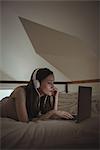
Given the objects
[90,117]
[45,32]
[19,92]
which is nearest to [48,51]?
[45,32]

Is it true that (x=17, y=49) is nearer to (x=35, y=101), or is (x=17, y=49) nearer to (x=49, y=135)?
(x=35, y=101)

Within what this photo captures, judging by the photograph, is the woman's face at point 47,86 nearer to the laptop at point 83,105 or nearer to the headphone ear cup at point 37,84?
the headphone ear cup at point 37,84

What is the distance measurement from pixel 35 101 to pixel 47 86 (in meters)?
0.10

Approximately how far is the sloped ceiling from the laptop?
0.09 m

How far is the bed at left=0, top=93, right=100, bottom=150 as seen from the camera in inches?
54.4

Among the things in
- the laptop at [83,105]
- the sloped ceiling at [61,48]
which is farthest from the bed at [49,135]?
the sloped ceiling at [61,48]

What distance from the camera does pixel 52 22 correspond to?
59.1 inches

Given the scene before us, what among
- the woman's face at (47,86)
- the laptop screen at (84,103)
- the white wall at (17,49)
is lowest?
the laptop screen at (84,103)

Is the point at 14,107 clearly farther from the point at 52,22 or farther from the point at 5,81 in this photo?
the point at 52,22

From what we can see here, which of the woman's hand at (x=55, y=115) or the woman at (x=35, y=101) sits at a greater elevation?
the woman at (x=35, y=101)

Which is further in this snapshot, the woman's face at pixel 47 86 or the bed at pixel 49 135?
the woman's face at pixel 47 86

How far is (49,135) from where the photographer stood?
4.56 feet

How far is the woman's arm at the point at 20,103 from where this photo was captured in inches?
57.0

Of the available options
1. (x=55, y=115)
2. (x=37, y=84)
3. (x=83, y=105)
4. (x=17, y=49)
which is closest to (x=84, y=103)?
(x=83, y=105)
